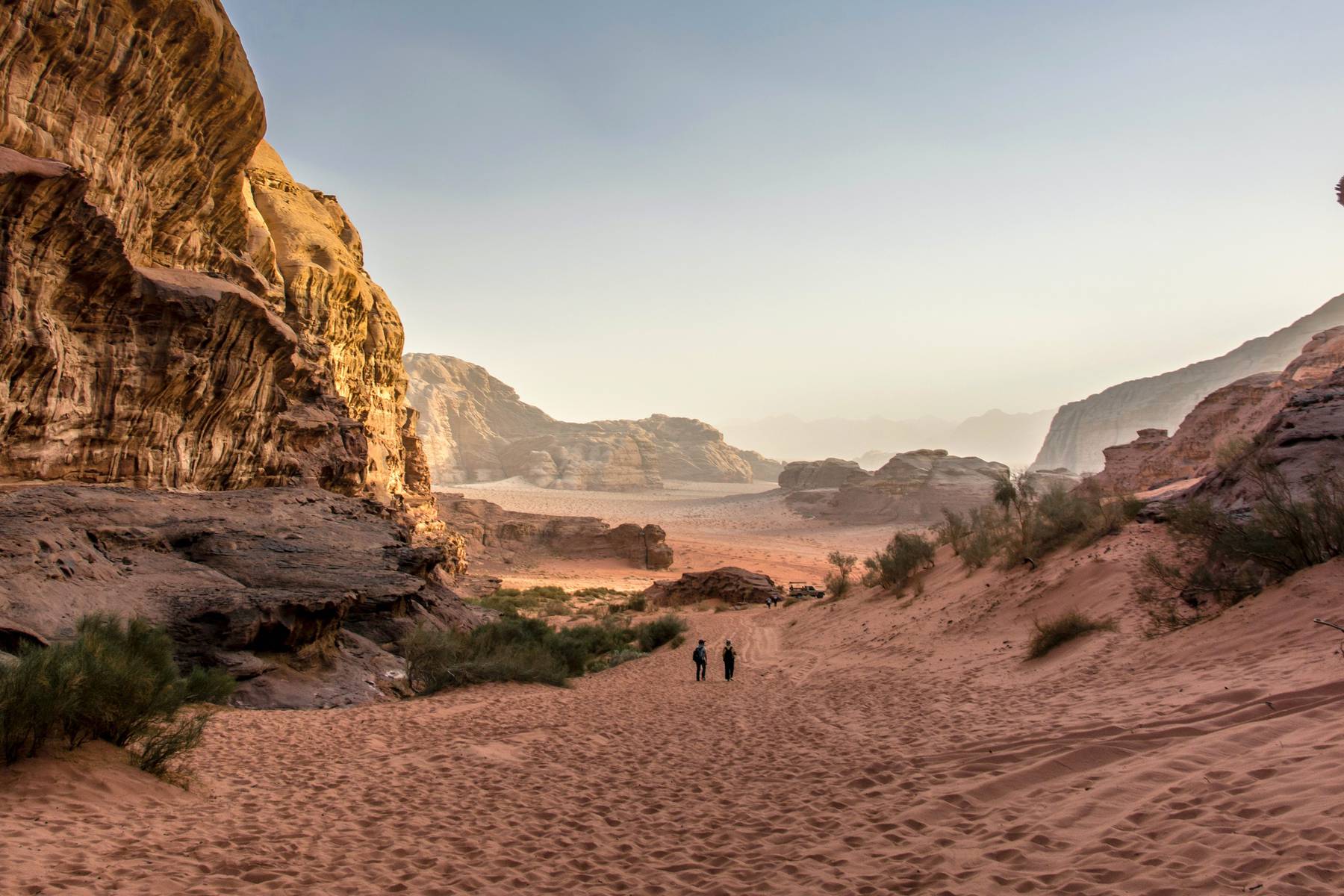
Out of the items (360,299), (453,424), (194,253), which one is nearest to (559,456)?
(453,424)

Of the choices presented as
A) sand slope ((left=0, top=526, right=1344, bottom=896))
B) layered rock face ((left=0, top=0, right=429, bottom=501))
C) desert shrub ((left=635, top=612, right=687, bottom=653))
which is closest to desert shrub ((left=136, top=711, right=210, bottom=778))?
sand slope ((left=0, top=526, right=1344, bottom=896))

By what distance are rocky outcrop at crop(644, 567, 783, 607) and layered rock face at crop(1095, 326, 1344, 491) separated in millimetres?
14894

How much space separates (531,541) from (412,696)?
1340 inches

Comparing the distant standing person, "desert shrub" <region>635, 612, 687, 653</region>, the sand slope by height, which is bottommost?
"desert shrub" <region>635, 612, 687, 653</region>

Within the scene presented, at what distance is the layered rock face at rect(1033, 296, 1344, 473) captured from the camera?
100 meters

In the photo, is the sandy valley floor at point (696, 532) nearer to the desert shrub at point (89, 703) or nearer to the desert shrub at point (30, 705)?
the desert shrub at point (89, 703)

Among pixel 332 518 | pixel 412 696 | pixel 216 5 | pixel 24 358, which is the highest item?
pixel 216 5

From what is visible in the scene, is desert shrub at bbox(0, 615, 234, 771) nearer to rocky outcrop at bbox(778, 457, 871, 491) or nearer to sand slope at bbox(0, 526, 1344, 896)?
sand slope at bbox(0, 526, 1344, 896)

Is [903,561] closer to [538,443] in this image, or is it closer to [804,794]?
[804,794]

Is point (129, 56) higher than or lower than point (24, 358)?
higher

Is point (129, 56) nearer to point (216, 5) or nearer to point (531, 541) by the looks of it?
point (216, 5)

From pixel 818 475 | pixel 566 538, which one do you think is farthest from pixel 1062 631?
pixel 818 475

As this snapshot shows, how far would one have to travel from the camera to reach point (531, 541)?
4597 centimetres

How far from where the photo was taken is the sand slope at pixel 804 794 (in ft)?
13.2
